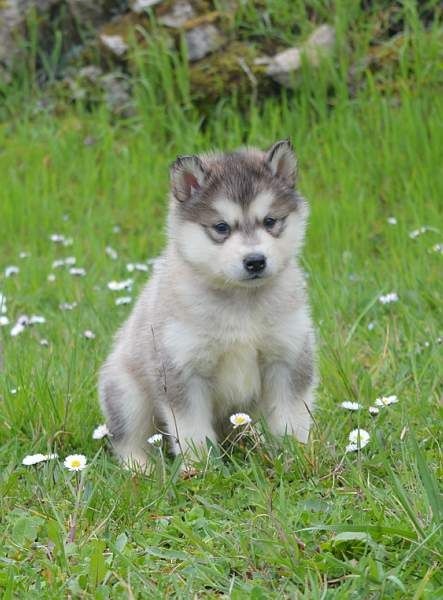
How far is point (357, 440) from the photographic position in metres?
4.17

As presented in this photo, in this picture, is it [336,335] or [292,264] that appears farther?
[336,335]

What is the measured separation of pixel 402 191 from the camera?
7.94 metres

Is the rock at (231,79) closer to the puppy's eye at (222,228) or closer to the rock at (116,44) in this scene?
the rock at (116,44)

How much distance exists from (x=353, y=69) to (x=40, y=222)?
2.81 meters

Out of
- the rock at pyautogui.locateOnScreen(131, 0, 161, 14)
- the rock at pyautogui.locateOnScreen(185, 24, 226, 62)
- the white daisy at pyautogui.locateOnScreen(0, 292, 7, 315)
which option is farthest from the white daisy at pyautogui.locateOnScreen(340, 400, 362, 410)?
the rock at pyautogui.locateOnScreen(131, 0, 161, 14)

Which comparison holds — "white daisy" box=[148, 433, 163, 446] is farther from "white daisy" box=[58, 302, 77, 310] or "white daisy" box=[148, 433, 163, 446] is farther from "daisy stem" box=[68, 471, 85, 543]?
"white daisy" box=[58, 302, 77, 310]

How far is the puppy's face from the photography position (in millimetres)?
4422

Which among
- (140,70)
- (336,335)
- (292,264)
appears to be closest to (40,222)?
(140,70)

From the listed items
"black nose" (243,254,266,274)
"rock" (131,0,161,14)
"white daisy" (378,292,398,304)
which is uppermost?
"black nose" (243,254,266,274)

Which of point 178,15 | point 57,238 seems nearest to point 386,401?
point 57,238

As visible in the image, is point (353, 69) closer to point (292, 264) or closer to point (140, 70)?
point (140, 70)

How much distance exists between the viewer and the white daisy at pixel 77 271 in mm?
7188

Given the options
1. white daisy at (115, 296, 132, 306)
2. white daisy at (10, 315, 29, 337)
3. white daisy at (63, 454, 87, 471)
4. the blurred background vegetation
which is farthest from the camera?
the blurred background vegetation

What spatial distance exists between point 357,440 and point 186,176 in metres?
1.35
